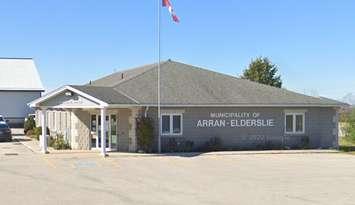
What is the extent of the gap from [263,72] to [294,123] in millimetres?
31170

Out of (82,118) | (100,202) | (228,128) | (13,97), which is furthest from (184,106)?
(13,97)

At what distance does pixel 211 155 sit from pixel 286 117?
253 inches

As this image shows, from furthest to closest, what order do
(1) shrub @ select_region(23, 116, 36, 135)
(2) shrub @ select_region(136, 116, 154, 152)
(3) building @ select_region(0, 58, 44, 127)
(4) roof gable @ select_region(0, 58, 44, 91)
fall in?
(4) roof gable @ select_region(0, 58, 44, 91), (3) building @ select_region(0, 58, 44, 127), (1) shrub @ select_region(23, 116, 36, 135), (2) shrub @ select_region(136, 116, 154, 152)

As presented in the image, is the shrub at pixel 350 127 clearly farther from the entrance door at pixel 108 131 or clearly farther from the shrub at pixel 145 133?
the entrance door at pixel 108 131

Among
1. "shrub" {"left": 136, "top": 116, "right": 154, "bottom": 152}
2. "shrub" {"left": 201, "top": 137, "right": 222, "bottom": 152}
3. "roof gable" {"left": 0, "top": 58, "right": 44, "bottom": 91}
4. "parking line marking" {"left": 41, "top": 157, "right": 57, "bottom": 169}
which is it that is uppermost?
"roof gable" {"left": 0, "top": 58, "right": 44, "bottom": 91}

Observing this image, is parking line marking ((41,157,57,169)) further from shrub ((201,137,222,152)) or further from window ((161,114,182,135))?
shrub ((201,137,222,152))

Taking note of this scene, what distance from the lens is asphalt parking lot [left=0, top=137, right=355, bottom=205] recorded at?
15.0 metres

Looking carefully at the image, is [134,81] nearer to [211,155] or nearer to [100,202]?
[211,155]

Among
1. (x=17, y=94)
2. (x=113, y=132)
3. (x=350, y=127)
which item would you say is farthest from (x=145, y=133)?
(x=17, y=94)

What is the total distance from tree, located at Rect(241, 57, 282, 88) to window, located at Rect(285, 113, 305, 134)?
99.8 ft

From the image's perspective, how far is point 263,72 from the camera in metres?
64.5

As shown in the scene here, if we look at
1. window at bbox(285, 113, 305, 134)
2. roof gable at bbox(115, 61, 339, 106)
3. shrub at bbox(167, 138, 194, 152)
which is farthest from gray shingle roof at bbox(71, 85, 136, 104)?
window at bbox(285, 113, 305, 134)

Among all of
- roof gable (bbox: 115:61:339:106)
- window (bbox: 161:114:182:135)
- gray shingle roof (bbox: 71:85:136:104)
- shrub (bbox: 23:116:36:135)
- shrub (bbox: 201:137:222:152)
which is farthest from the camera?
shrub (bbox: 23:116:36:135)

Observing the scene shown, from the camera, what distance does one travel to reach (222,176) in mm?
20188
